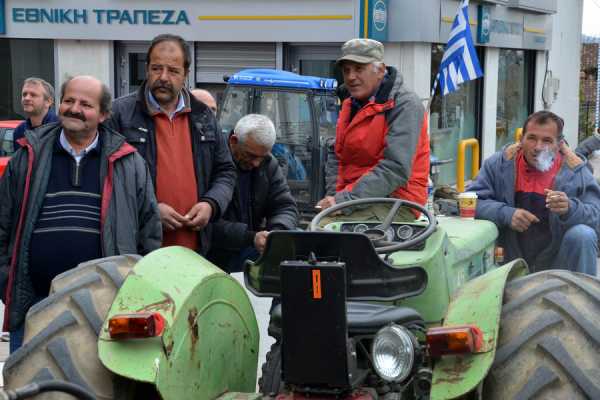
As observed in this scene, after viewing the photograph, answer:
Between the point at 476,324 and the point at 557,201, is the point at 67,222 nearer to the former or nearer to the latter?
the point at 476,324

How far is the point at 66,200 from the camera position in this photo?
4.43 meters

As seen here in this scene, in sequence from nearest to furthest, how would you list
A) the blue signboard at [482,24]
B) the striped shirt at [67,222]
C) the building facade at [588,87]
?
the striped shirt at [67,222] < the blue signboard at [482,24] < the building facade at [588,87]

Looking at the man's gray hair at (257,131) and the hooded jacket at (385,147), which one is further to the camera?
the man's gray hair at (257,131)

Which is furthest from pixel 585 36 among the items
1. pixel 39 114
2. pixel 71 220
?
pixel 71 220

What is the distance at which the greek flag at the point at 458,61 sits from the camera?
39.5 feet

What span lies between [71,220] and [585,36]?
2932 cm

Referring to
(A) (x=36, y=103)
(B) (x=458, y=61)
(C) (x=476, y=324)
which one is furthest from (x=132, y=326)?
(B) (x=458, y=61)

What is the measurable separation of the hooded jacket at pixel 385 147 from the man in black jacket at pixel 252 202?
0.38 m

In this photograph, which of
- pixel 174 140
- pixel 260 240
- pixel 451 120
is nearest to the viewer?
pixel 174 140

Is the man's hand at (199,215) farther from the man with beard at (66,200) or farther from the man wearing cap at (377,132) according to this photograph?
the man wearing cap at (377,132)

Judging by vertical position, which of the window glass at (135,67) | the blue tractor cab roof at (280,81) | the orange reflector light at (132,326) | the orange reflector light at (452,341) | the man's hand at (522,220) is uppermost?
the window glass at (135,67)

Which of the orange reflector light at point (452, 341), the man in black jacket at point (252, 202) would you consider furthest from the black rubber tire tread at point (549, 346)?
the man in black jacket at point (252, 202)

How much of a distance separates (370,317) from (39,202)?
1.65 metres

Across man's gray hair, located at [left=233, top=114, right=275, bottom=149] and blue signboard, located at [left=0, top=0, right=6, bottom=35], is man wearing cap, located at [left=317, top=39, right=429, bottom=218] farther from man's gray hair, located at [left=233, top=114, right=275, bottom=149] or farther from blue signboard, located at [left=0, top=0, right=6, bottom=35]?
blue signboard, located at [left=0, top=0, right=6, bottom=35]
